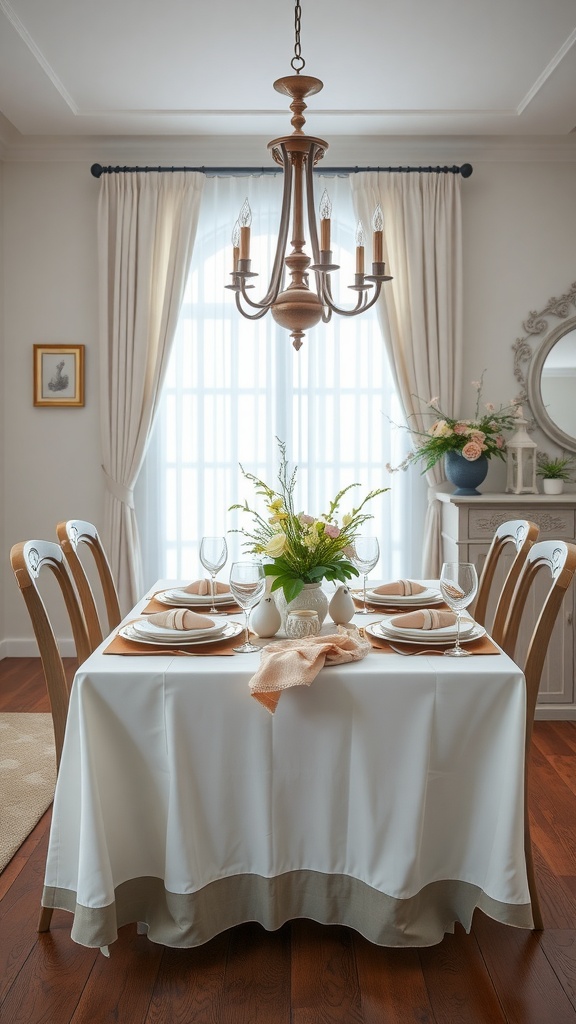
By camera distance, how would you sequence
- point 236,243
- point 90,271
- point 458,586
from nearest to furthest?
point 458,586 → point 236,243 → point 90,271

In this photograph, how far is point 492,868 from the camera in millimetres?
1892

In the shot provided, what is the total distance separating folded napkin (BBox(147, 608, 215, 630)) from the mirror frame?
290 centimetres

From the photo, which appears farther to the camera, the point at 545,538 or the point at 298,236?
the point at 545,538

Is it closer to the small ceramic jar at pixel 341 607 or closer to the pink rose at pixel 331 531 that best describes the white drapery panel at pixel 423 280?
the small ceramic jar at pixel 341 607

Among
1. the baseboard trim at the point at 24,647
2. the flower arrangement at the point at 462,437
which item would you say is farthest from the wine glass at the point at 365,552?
the baseboard trim at the point at 24,647

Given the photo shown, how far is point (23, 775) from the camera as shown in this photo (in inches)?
122

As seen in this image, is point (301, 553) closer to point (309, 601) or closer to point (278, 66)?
point (309, 601)

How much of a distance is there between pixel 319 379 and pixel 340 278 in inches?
22.3

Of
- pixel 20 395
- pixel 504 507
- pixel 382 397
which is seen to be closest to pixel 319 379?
pixel 382 397

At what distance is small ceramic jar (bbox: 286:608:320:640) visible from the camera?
2121 millimetres

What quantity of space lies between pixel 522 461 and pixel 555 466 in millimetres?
224

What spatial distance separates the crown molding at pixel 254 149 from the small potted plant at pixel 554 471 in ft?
5.31

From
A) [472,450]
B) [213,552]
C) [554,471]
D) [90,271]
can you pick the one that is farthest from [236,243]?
[554,471]

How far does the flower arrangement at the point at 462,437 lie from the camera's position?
4035 millimetres
